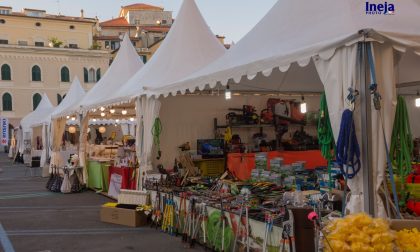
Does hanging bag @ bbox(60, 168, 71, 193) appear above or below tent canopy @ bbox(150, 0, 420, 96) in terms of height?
below

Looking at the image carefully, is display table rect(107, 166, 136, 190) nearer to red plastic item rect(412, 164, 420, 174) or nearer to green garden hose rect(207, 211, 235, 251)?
green garden hose rect(207, 211, 235, 251)

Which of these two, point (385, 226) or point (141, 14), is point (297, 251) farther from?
point (141, 14)

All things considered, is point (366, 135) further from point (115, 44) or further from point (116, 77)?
point (115, 44)

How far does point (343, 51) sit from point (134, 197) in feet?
18.3

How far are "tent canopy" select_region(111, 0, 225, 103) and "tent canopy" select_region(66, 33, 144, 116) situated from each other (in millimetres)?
2825

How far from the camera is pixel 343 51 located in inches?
168

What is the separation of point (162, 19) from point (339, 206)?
2844 inches

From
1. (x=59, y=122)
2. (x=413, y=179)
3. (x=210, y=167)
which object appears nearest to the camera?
(x=413, y=179)

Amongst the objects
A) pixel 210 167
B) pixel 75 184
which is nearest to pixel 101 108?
pixel 75 184

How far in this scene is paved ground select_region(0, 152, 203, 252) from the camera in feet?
22.8

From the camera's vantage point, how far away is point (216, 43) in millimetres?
11195

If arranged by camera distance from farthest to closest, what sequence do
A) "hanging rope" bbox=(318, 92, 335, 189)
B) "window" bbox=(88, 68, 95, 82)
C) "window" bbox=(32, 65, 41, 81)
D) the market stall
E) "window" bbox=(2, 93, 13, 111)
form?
"window" bbox=(88, 68, 95, 82) → "window" bbox=(32, 65, 41, 81) → "window" bbox=(2, 93, 13, 111) → the market stall → "hanging rope" bbox=(318, 92, 335, 189)

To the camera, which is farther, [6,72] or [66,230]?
[6,72]

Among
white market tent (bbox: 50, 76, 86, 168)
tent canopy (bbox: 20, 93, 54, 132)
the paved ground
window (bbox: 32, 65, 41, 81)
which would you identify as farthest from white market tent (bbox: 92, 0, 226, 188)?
window (bbox: 32, 65, 41, 81)
